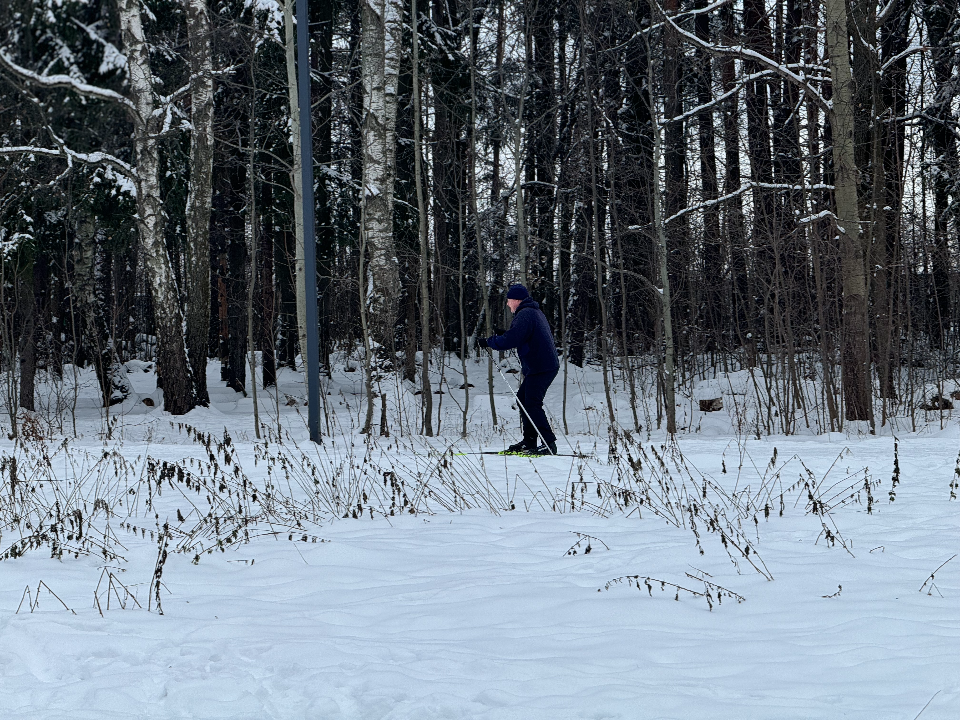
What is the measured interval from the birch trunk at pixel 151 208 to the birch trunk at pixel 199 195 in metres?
0.77

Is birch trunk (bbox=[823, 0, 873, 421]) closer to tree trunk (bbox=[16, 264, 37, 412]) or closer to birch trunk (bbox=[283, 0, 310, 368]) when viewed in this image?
birch trunk (bbox=[283, 0, 310, 368])

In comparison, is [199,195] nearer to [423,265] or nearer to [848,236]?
[423,265]

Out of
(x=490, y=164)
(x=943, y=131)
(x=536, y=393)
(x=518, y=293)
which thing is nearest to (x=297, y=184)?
(x=490, y=164)

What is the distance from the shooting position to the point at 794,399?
12383mm

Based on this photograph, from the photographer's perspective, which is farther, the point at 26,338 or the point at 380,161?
the point at 26,338

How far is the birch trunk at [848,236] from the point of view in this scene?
37.0 ft

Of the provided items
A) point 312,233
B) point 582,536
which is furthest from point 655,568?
point 312,233

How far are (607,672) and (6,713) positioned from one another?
1818mm

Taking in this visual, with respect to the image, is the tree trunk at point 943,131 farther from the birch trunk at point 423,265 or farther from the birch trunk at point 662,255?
the birch trunk at point 423,265

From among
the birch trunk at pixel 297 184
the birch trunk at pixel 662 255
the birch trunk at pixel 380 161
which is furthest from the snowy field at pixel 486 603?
the birch trunk at pixel 380 161

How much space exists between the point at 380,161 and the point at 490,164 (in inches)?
130

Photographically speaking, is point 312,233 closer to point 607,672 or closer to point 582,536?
point 582,536

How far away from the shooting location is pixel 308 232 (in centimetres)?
1086

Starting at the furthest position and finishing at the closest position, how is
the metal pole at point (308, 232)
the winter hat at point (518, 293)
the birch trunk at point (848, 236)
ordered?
the birch trunk at point (848, 236) → the metal pole at point (308, 232) → the winter hat at point (518, 293)
